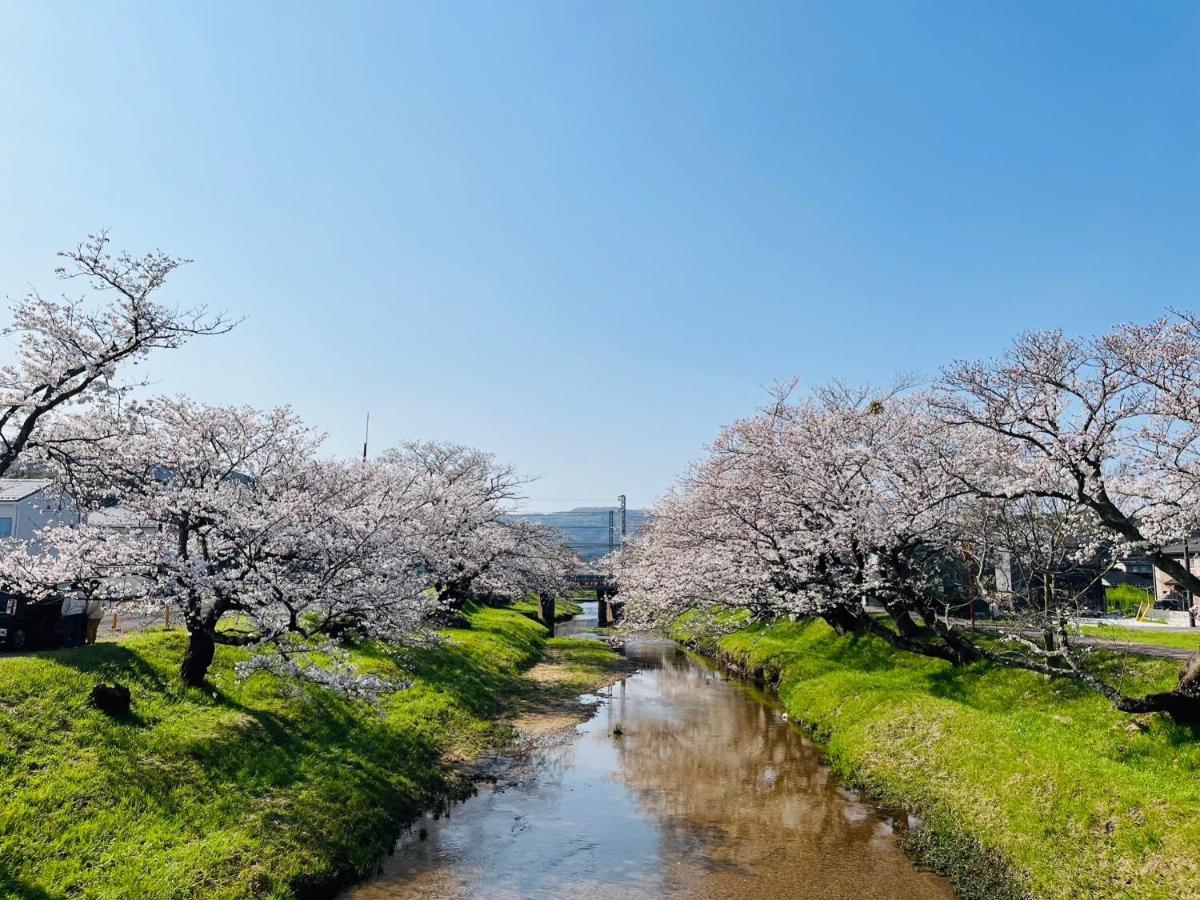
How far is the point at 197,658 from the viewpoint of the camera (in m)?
17.3

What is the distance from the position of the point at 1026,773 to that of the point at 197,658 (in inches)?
709

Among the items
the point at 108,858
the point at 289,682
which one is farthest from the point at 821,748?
the point at 108,858

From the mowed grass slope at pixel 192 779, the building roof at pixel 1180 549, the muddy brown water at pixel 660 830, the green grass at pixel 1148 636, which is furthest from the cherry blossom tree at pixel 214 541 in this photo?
the building roof at pixel 1180 549

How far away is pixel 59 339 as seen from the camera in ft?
47.4

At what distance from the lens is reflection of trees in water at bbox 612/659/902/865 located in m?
14.9

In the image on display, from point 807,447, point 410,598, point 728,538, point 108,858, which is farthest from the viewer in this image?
point 728,538

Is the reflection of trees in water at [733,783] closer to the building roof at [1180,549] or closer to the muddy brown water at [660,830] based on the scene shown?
the muddy brown water at [660,830]

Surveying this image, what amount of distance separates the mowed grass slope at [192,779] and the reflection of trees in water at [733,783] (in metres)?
5.26

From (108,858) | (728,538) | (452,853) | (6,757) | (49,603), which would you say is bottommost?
(452,853)

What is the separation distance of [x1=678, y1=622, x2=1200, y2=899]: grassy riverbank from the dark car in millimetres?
20995

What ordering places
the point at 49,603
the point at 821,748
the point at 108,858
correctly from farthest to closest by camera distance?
the point at 821,748
the point at 49,603
the point at 108,858

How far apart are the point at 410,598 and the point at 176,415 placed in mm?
7570

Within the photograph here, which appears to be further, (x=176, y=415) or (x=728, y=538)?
(x=728, y=538)

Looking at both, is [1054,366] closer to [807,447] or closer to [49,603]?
[807,447]
